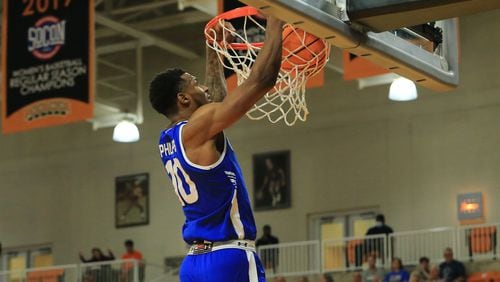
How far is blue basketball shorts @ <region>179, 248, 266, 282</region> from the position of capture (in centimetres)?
639

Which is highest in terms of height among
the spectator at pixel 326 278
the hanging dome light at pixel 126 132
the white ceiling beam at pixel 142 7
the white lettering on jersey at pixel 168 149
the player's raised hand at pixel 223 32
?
the white ceiling beam at pixel 142 7

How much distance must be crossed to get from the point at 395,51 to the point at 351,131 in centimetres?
2056

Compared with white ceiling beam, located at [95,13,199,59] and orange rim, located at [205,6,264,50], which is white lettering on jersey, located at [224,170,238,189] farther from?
white ceiling beam, located at [95,13,199,59]

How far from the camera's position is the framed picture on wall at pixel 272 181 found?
2782 centimetres

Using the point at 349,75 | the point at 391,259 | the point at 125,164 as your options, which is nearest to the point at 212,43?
the point at 349,75

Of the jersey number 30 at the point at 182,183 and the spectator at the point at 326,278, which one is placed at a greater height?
the jersey number 30 at the point at 182,183

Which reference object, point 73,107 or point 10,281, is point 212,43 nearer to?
point 73,107

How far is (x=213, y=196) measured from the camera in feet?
21.0

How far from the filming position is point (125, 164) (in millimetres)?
30438

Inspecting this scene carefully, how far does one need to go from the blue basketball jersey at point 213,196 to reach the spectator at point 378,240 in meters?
17.8

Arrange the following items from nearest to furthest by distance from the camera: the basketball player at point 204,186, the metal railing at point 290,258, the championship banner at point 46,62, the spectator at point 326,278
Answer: the basketball player at point 204,186 < the championship banner at point 46,62 < the spectator at point 326,278 < the metal railing at point 290,258

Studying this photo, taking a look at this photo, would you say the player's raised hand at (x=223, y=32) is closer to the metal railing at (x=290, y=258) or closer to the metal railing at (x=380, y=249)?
the metal railing at (x=380, y=249)

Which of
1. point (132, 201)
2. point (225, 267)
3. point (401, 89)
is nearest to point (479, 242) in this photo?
point (401, 89)

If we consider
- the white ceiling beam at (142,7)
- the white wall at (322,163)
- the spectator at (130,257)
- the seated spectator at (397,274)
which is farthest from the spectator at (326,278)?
the white ceiling beam at (142,7)
